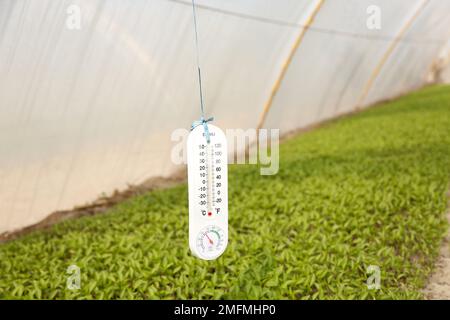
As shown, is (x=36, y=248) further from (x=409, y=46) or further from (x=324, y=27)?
(x=409, y=46)

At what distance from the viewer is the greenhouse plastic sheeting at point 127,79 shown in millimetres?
4395

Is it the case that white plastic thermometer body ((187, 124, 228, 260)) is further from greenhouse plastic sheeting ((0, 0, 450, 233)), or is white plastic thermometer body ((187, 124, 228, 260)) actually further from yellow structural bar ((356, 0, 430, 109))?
yellow structural bar ((356, 0, 430, 109))

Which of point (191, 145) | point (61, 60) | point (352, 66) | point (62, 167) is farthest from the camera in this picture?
point (352, 66)

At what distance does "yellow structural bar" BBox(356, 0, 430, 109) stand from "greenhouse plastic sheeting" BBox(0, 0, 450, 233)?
1884 millimetres

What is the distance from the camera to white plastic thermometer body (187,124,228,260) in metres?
2.01

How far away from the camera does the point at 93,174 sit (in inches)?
220

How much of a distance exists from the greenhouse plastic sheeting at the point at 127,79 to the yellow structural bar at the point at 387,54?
1884mm

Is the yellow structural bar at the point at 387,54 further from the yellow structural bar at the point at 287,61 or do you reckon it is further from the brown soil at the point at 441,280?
the brown soil at the point at 441,280

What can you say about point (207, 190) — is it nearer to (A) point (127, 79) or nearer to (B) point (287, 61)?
(A) point (127, 79)

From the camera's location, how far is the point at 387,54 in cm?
1148

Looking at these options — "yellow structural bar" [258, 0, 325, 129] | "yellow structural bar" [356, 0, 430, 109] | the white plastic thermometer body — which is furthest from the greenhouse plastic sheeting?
the white plastic thermometer body

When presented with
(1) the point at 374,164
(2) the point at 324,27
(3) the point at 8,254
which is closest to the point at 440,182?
(1) the point at 374,164

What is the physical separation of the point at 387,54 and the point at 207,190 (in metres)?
10.6

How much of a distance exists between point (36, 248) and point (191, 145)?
9.19 ft
